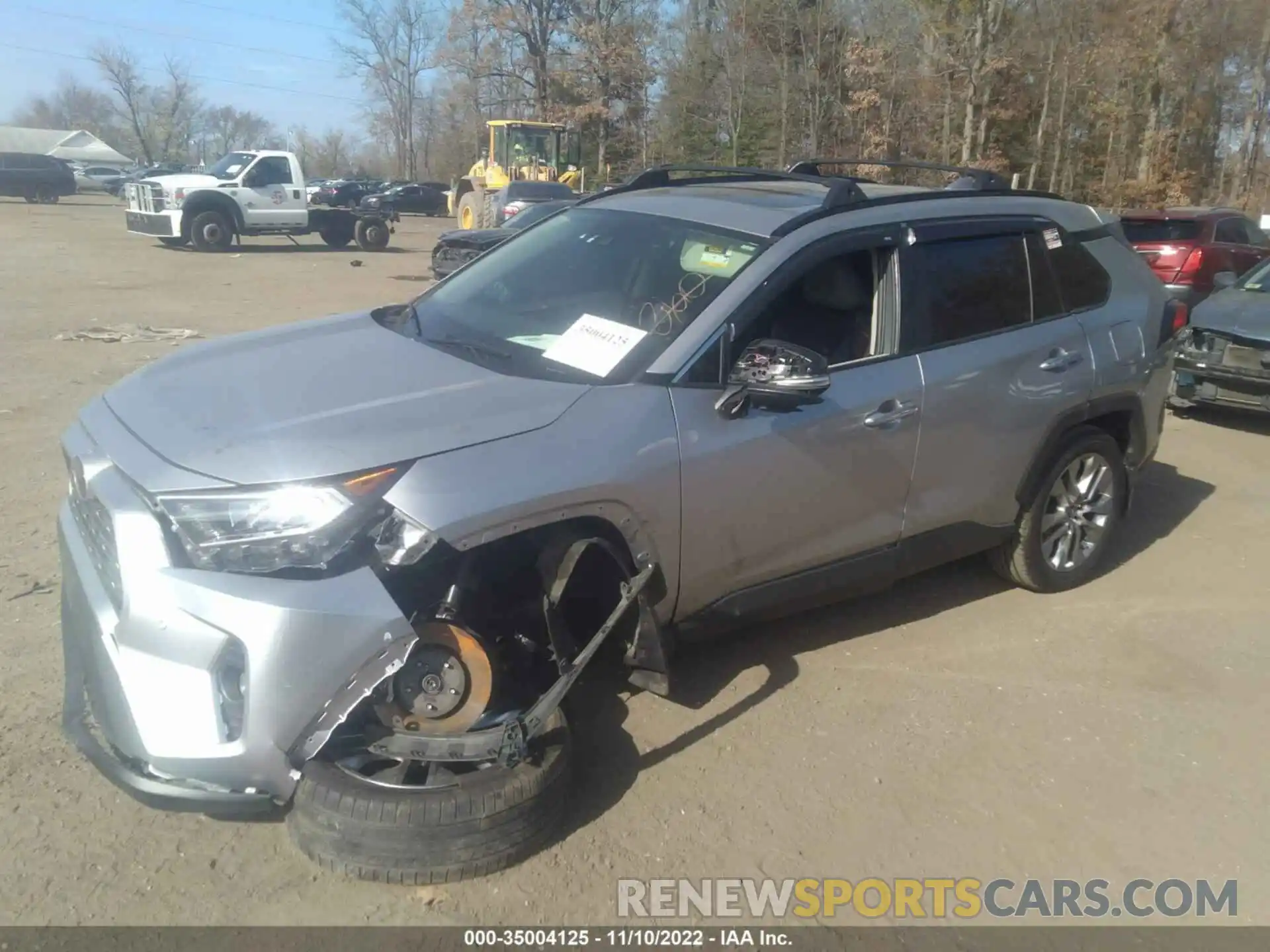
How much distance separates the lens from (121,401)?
3.35 metres

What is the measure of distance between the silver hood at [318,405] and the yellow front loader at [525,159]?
84.2ft

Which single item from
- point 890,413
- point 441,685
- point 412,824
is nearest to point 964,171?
point 890,413

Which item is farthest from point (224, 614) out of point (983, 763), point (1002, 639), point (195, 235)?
point (195, 235)

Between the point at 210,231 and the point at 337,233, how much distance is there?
3.26m

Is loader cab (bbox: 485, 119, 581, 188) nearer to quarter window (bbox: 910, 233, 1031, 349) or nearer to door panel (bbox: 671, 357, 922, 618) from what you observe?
quarter window (bbox: 910, 233, 1031, 349)

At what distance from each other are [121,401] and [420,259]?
21913mm

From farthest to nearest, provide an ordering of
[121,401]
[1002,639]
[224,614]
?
[1002,639], [121,401], [224,614]

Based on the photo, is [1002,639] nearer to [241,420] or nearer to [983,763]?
[983,763]

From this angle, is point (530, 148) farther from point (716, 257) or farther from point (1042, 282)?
point (716, 257)

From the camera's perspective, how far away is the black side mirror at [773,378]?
132 inches

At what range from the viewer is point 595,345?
11.6 feet

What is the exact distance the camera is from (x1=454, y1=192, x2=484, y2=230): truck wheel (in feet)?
83.9

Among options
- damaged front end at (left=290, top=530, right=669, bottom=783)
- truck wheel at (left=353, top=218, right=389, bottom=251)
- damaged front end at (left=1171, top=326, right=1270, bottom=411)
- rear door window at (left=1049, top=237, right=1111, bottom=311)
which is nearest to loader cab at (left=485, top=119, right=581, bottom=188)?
Answer: truck wheel at (left=353, top=218, right=389, bottom=251)

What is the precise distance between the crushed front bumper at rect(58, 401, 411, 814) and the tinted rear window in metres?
11.0
